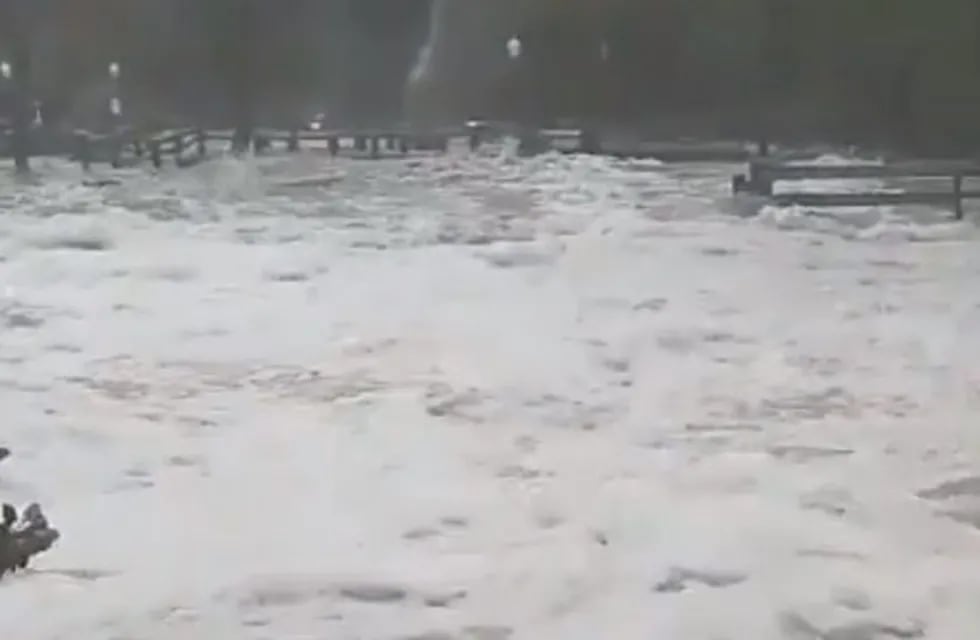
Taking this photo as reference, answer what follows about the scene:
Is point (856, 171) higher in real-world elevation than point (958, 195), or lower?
higher

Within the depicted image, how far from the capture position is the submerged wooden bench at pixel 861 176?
19.2 metres

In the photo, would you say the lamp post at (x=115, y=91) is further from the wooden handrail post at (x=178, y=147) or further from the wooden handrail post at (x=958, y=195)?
the wooden handrail post at (x=958, y=195)

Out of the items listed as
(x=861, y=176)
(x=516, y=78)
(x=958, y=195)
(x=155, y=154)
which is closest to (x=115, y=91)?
(x=516, y=78)

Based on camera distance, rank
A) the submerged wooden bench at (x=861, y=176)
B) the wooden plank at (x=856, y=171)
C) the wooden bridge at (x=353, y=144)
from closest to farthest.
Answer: the submerged wooden bench at (x=861, y=176) < the wooden plank at (x=856, y=171) < the wooden bridge at (x=353, y=144)

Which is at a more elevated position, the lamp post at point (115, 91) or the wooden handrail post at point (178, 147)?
the lamp post at point (115, 91)

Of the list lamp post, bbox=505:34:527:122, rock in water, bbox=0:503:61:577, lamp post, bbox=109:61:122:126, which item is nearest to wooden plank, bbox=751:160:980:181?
rock in water, bbox=0:503:61:577

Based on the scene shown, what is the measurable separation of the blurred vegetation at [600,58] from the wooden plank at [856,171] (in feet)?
31.6

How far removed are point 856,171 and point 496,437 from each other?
1252 cm

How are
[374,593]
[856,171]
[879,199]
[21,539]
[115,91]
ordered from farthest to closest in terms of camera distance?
[115,91] < [856,171] < [879,199] < [374,593] < [21,539]

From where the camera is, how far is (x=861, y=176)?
65.5 feet

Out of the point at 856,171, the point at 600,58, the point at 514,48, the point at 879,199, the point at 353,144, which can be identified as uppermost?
the point at 514,48

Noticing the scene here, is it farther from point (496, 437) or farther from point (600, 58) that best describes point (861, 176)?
point (600, 58)

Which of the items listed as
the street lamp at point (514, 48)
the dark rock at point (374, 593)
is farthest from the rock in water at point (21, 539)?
the street lamp at point (514, 48)

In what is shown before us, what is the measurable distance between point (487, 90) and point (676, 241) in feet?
89.6
